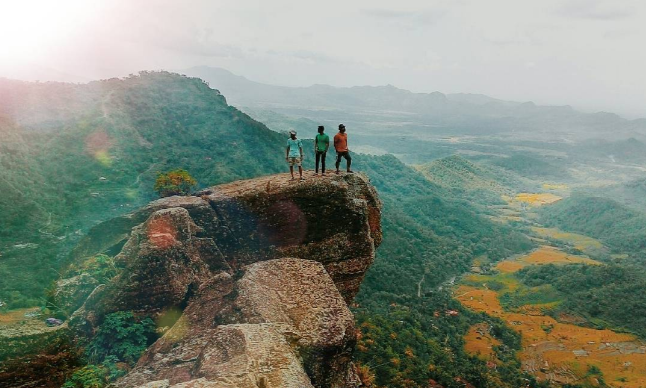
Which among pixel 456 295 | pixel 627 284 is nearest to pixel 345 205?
pixel 456 295

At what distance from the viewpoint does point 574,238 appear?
608ft

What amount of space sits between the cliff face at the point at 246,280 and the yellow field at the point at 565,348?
66213 millimetres

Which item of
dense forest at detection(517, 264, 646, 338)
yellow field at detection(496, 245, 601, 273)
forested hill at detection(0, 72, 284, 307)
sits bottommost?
yellow field at detection(496, 245, 601, 273)

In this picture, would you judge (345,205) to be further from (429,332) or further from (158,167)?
(158,167)

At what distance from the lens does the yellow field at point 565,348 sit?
252ft

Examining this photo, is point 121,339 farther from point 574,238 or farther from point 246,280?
point 574,238

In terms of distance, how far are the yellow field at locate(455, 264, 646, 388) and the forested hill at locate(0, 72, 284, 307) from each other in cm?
7118

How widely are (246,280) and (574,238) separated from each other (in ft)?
673

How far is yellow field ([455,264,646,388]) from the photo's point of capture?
3019 inches

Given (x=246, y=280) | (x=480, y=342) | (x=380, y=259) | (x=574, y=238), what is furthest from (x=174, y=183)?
(x=574, y=238)

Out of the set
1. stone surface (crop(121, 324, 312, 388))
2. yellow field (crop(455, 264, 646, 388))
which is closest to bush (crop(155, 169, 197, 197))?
stone surface (crop(121, 324, 312, 388))

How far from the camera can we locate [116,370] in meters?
14.3

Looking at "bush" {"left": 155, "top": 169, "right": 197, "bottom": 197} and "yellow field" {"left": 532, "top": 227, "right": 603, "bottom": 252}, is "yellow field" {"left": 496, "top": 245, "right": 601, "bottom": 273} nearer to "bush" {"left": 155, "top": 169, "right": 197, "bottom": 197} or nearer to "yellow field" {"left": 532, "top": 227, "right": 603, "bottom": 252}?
"yellow field" {"left": 532, "top": 227, "right": 603, "bottom": 252}

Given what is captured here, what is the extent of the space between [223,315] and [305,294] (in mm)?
3069
